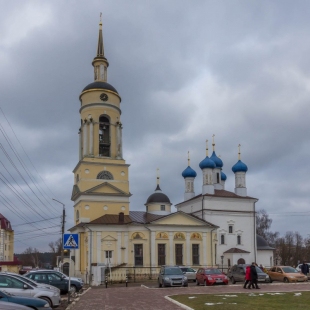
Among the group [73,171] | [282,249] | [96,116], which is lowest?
[282,249]

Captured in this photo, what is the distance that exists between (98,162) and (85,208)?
4.80 m

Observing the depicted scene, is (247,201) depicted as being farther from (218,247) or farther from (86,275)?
(86,275)

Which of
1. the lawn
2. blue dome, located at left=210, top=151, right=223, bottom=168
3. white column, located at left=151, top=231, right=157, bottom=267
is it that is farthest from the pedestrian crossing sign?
blue dome, located at left=210, top=151, right=223, bottom=168

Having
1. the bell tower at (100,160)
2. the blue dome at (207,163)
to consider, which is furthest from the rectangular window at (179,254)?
the blue dome at (207,163)

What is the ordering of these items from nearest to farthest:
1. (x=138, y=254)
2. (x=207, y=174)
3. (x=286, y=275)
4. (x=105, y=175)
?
1. (x=286, y=275)
2. (x=138, y=254)
3. (x=105, y=175)
4. (x=207, y=174)

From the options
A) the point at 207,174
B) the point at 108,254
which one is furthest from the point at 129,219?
the point at 207,174

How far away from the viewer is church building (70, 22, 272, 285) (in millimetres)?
42625

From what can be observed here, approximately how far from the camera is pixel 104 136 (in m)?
47.1

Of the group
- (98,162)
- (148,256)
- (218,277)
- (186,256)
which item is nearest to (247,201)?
(186,256)

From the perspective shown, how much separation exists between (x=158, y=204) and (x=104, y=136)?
10.3m

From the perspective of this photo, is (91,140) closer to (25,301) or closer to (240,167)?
(240,167)

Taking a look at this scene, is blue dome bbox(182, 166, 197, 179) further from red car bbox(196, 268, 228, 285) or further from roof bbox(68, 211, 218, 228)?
red car bbox(196, 268, 228, 285)

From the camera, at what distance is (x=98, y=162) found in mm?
45219

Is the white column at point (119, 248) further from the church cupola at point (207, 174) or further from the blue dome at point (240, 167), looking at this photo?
the blue dome at point (240, 167)
